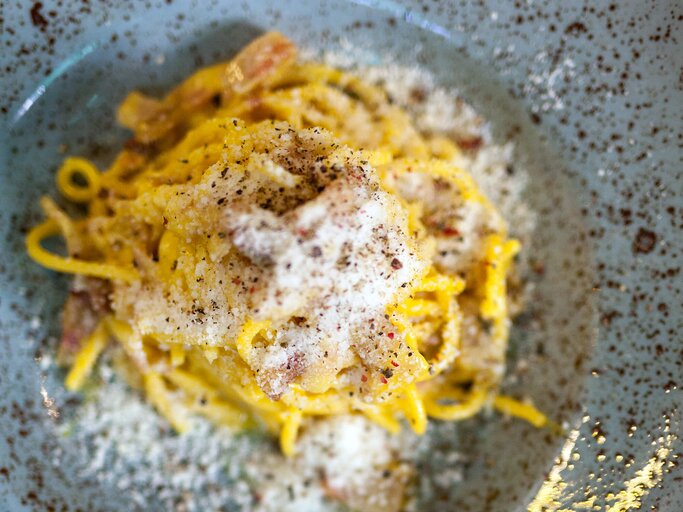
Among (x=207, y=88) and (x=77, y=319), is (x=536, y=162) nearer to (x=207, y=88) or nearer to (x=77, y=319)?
(x=207, y=88)

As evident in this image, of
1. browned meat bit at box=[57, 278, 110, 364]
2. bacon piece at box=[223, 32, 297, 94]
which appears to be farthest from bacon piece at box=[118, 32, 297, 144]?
browned meat bit at box=[57, 278, 110, 364]

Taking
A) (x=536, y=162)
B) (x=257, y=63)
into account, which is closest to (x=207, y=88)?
(x=257, y=63)

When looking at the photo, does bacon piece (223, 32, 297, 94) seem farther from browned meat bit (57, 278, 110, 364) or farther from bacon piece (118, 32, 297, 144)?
browned meat bit (57, 278, 110, 364)

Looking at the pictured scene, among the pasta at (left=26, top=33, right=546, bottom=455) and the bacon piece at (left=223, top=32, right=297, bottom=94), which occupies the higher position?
the bacon piece at (left=223, top=32, right=297, bottom=94)

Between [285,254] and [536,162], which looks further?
[536,162]

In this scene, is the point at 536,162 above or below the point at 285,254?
above

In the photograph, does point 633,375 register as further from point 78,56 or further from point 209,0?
point 78,56
